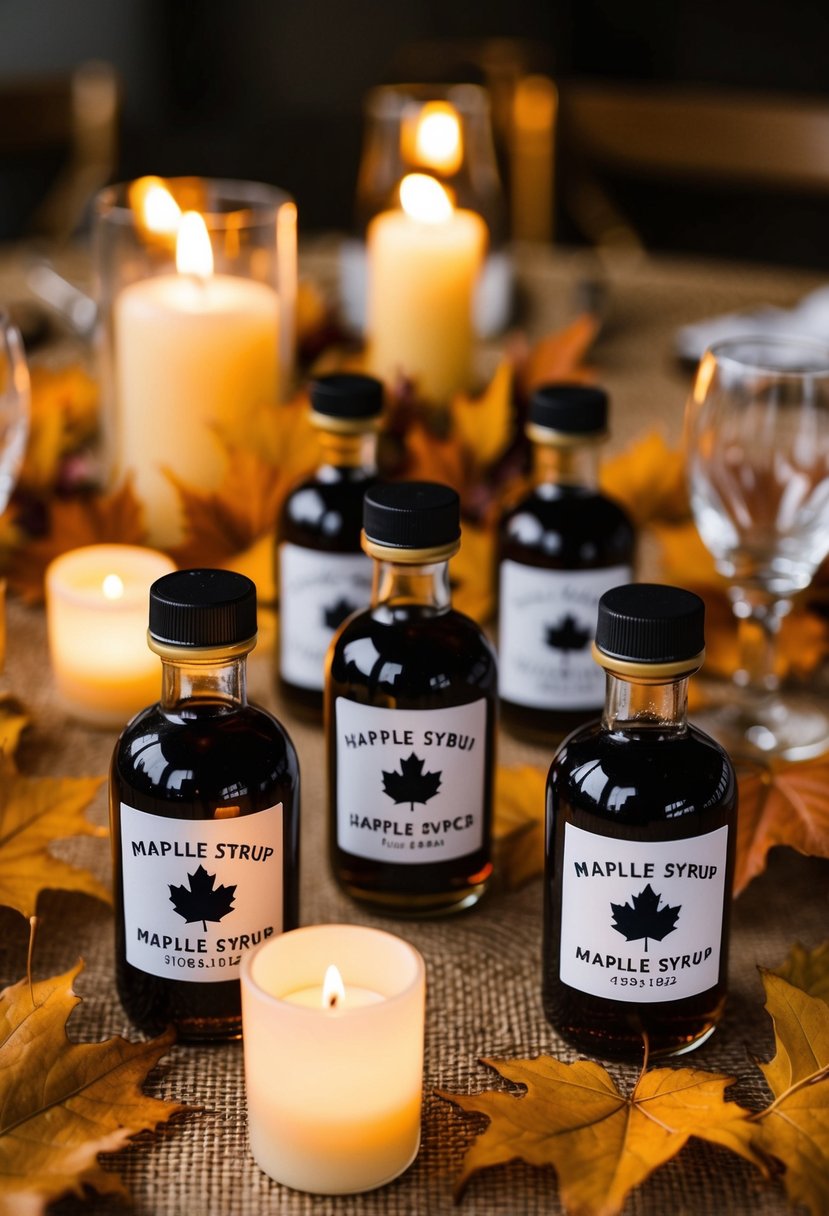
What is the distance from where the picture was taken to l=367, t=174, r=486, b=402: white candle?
4.14ft

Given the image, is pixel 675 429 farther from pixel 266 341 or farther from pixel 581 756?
pixel 581 756

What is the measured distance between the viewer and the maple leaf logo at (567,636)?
0.85 m

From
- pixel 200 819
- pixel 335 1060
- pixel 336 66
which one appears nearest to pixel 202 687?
pixel 200 819

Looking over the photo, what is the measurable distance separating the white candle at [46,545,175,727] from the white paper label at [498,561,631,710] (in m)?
0.20

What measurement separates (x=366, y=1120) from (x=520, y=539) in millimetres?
390

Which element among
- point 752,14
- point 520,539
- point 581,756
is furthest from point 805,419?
point 752,14

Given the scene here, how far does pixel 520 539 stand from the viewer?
2.83 feet

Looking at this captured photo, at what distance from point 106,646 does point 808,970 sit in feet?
1.41

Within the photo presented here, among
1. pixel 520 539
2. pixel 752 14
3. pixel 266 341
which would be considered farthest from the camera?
pixel 752 14

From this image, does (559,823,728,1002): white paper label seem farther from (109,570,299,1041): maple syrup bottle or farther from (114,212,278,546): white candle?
(114,212,278,546): white candle

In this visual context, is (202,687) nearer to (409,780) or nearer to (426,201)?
(409,780)

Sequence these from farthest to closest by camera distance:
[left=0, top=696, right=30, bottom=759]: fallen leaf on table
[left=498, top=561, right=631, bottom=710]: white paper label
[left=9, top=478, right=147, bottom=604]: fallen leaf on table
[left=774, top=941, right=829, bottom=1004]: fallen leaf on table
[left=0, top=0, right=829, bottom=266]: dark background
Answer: [left=0, top=0, right=829, bottom=266]: dark background
[left=9, top=478, right=147, bottom=604]: fallen leaf on table
[left=498, top=561, right=631, bottom=710]: white paper label
[left=0, top=696, right=30, bottom=759]: fallen leaf on table
[left=774, top=941, right=829, bottom=1004]: fallen leaf on table

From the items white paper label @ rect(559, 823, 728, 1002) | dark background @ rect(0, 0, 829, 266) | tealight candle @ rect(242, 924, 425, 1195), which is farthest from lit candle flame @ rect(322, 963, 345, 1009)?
dark background @ rect(0, 0, 829, 266)

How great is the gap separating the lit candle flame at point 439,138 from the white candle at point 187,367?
315 millimetres
